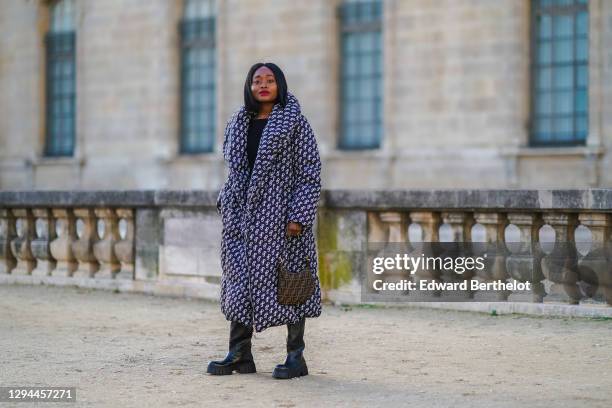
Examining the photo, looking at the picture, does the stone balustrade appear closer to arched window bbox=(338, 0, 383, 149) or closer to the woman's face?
the woman's face

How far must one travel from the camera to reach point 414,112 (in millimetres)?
18938

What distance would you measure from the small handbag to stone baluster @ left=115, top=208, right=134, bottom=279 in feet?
13.6

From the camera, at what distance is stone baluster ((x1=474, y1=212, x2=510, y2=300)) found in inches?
313

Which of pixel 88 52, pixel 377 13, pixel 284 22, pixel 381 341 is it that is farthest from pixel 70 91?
pixel 381 341

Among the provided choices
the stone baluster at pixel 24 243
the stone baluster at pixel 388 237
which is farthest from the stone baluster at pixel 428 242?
the stone baluster at pixel 24 243

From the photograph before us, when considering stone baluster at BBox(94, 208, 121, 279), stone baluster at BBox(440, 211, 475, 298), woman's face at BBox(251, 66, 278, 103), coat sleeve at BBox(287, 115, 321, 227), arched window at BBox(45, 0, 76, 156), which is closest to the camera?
coat sleeve at BBox(287, 115, 321, 227)

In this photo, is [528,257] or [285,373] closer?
[285,373]

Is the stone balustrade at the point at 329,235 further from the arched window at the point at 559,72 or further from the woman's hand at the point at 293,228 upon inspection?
the arched window at the point at 559,72

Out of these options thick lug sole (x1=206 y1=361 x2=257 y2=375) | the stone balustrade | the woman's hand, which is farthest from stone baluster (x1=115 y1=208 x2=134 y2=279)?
the woman's hand

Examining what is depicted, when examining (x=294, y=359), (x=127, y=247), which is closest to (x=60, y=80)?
(x=127, y=247)

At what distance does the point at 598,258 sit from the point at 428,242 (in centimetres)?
132

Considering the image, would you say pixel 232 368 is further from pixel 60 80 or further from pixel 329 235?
pixel 60 80

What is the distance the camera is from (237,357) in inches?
228

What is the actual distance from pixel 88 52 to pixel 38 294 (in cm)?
1487
